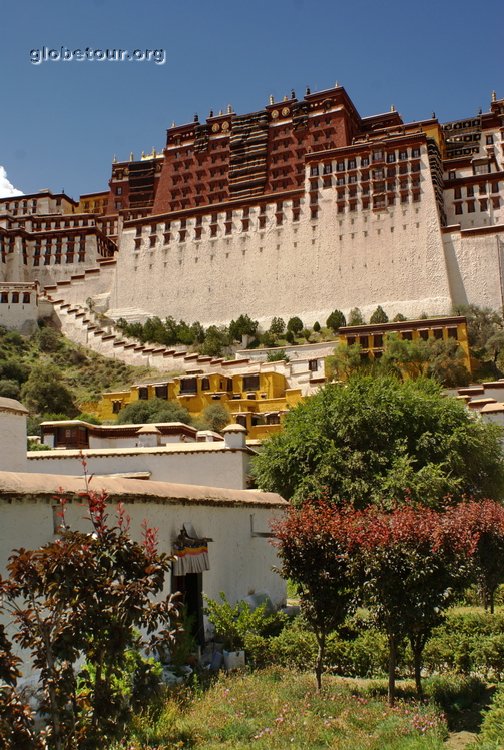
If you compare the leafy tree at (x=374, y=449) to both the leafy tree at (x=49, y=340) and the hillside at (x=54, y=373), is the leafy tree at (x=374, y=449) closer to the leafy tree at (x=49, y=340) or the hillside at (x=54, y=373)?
the hillside at (x=54, y=373)

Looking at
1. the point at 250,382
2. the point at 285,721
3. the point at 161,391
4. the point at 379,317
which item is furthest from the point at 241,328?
the point at 285,721

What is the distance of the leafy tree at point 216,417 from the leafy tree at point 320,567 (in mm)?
33239

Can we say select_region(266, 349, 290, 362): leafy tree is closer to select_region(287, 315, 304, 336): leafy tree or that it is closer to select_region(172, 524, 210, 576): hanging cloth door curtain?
select_region(287, 315, 304, 336): leafy tree

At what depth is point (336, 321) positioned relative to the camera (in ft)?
190

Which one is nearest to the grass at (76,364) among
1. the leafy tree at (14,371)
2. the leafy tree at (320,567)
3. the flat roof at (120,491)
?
the leafy tree at (14,371)

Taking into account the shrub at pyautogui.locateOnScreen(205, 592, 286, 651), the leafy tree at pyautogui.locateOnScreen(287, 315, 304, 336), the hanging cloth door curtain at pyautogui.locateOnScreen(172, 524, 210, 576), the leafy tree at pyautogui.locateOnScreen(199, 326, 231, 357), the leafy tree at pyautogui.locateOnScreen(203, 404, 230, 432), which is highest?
the leafy tree at pyautogui.locateOnScreen(287, 315, 304, 336)

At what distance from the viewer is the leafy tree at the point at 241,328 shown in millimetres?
59438

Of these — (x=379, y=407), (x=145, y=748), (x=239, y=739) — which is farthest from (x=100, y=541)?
(x=379, y=407)

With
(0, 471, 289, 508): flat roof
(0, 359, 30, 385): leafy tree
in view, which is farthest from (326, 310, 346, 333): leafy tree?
(0, 471, 289, 508): flat roof

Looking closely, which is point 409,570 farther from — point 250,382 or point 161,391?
point 161,391

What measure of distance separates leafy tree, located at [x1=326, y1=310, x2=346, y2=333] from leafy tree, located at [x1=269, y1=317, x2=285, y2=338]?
136 inches

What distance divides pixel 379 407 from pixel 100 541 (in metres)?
17.0

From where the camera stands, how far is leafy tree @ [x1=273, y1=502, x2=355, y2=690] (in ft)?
33.9

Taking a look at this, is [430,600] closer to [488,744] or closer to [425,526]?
[425,526]
